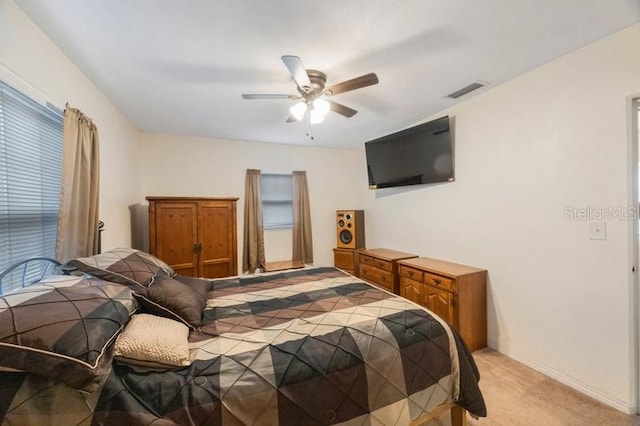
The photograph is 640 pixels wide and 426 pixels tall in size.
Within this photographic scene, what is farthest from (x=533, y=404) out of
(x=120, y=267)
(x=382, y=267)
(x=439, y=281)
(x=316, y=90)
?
(x=120, y=267)

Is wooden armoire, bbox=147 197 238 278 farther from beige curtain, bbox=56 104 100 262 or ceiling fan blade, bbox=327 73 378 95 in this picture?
ceiling fan blade, bbox=327 73 378 95

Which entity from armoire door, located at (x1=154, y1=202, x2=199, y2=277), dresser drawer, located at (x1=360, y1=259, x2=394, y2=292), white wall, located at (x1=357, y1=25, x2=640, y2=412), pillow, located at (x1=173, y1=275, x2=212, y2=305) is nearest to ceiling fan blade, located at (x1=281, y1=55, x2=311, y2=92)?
pillow, located at (x1=173, y1=275, x2=212, y2=305)

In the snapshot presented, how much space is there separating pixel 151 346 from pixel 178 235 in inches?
89.6

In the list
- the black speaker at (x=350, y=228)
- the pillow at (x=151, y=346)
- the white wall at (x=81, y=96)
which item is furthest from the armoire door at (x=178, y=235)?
the black speaker at (x=350, y=228)

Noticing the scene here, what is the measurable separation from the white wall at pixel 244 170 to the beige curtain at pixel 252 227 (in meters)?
0.09

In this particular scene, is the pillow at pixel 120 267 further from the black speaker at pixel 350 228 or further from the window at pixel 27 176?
the black speaker at pixel 350 228

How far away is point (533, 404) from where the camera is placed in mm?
1787

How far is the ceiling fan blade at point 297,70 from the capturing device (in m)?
1.53

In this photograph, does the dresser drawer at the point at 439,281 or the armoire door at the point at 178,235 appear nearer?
the dresser drawer at the point at 439,281

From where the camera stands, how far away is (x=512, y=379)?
205cm

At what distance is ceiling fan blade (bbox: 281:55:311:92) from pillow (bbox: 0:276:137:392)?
157 centimetres

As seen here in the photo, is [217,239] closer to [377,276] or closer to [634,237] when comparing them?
[377,276]

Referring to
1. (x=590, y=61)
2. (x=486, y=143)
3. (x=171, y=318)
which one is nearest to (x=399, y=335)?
(x=171, y=318)

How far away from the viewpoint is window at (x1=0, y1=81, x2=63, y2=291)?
142cm
